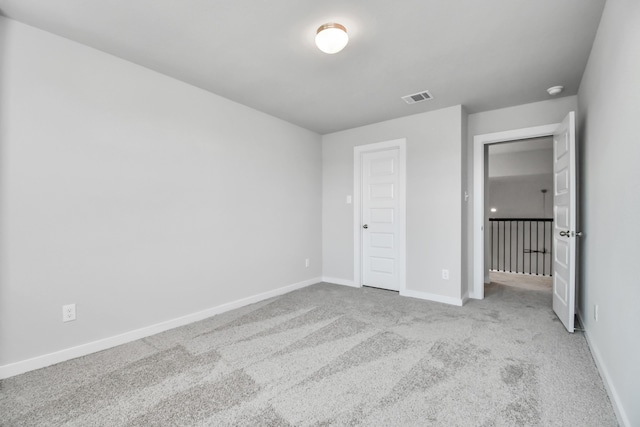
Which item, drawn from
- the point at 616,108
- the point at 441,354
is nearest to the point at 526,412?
the point at 441,354

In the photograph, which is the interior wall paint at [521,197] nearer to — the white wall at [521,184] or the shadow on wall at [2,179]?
the white wall at [521,184]

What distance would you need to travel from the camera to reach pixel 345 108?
364 cm

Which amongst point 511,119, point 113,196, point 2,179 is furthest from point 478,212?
point 2,179

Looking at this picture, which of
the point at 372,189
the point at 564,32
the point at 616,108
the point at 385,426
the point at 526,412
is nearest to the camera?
the point at 385,426

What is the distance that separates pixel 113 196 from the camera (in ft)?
8.09

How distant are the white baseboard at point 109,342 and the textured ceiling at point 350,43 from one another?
2.30 m

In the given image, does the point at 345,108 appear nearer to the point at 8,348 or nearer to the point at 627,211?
the point at 627,211

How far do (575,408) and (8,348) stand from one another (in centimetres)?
347

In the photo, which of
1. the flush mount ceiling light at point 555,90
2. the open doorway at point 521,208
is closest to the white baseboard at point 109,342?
the flush mount ceiling light at point 555,90

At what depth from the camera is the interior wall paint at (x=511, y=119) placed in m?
3.34

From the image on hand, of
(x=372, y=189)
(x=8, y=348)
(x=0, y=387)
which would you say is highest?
(x=372, y=189)

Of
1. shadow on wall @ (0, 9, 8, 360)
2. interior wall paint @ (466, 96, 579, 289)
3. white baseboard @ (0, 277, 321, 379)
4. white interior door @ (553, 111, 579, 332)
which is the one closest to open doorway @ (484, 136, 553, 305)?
interior wall paint @ (466, 96, 579, 289)

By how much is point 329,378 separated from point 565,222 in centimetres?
259

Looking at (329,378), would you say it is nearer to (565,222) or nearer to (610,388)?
(610,388)
